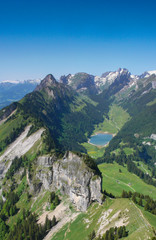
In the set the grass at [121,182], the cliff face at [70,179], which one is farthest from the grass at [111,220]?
the grass at [121,182]

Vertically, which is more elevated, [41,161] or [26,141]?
[26,141]

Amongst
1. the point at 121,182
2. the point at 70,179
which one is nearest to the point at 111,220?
the point at 70,179

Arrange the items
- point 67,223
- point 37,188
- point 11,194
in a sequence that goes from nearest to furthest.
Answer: point 67,223
point 37,188
point 11,194

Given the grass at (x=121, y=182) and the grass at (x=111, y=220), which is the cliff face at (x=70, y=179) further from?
the grass at (x=121, y=182)

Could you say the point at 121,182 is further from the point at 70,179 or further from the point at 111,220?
the point at 111,220

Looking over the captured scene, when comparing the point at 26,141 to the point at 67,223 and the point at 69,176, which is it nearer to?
the point at 69,176

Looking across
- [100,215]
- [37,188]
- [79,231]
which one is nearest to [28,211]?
[37,188]

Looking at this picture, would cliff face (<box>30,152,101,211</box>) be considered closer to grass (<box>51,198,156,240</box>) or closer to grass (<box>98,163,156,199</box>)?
grass (<box>51,198,156,240</box>)
